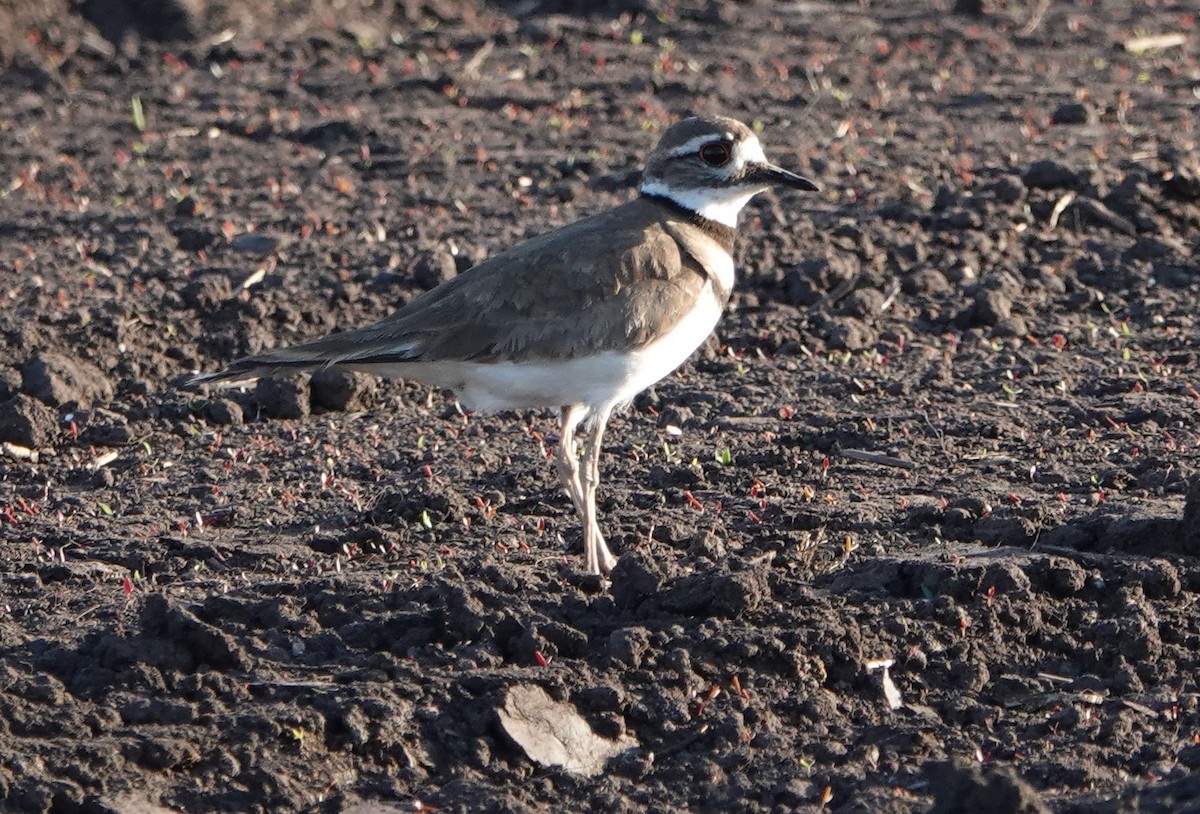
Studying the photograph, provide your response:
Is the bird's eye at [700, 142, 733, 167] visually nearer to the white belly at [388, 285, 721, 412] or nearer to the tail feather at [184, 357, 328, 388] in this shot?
the white belly at [388, 285, 721, 412]

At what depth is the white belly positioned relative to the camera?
6.60m

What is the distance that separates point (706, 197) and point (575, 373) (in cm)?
106

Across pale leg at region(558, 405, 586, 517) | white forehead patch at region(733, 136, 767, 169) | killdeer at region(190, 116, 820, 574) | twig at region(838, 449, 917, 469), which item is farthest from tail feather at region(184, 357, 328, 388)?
twig at region(838, 449, 917, 469)

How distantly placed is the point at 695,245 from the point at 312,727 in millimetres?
2540

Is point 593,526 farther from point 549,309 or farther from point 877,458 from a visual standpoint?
point 877,458

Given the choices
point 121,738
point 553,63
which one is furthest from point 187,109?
point 121,738

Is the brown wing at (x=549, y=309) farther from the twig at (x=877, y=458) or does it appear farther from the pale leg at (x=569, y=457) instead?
the twig at (x=877, y=458)

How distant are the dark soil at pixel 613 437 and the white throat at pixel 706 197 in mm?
1038

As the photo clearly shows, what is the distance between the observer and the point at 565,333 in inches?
259

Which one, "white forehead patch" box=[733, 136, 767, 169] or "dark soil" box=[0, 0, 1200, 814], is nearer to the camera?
"dark soil" box=[0, 0, 1200, 814]

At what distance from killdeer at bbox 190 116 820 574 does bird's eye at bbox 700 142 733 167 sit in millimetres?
357

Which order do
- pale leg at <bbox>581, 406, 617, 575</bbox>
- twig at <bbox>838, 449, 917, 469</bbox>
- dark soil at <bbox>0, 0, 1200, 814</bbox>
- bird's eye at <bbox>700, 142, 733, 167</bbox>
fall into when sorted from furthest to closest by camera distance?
1. twig at <bbox>838, 449, 917, 469</bbox>
2. bird's eye at <bbox>700, 142, 733, 167</bbox>
3. pale leg at <bbox>581, 406, 617, 575</bbox>
4. dark soil at <bbox>0, 0, 1200, 814</bbox>

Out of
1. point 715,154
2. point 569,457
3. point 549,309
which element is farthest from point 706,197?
point 569,457

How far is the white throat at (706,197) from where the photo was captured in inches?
284
